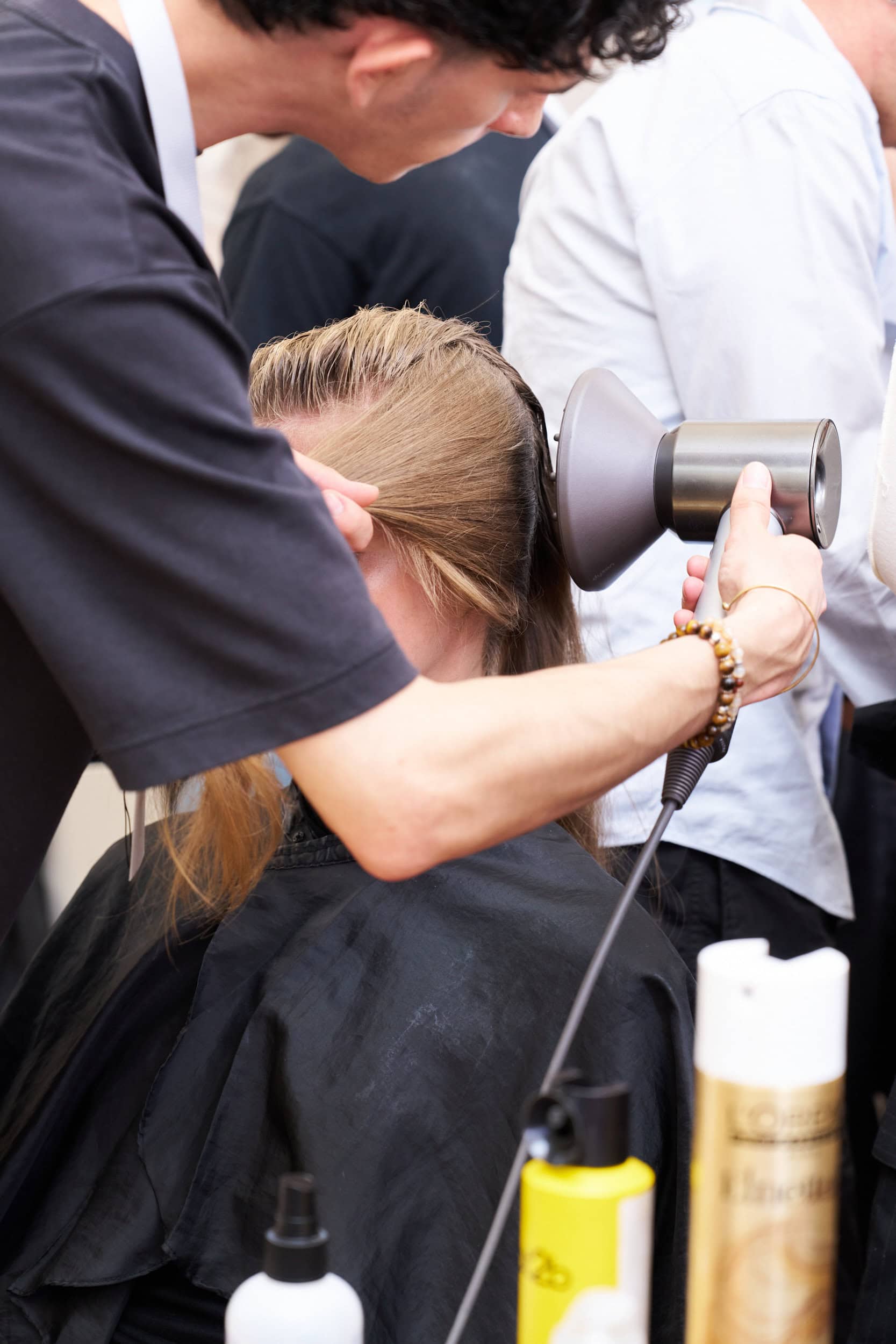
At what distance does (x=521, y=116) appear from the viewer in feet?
2.97

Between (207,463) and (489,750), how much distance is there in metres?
0.22

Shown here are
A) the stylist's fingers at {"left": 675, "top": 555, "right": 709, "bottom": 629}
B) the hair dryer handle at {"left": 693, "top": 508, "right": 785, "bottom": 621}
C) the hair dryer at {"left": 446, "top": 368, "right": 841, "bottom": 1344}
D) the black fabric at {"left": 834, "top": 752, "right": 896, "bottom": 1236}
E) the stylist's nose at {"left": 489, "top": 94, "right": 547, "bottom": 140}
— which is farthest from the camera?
the black fabric at {"left": 834, "top": 752, "right": 896, "bottom": 1236}

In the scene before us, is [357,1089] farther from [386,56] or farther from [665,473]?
[386,56]

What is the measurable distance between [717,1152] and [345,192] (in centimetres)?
186

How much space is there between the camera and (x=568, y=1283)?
627 mm

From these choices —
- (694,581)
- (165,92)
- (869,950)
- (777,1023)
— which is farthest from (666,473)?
(869,950)

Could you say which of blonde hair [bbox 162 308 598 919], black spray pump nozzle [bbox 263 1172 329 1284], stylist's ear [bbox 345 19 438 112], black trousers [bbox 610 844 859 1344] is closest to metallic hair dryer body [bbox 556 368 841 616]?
blonde hair [bbox 162 308 598 919]

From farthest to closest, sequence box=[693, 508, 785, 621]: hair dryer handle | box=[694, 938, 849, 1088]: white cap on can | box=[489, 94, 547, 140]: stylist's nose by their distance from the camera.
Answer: box=[693, 508, 785, 621]: hair dryer handle < box=[489, 94, 547, 140]: stylist's nose < box=[694, 938, 849, 1088]: white cap on can

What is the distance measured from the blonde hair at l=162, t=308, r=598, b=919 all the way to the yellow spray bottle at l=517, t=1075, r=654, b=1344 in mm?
692

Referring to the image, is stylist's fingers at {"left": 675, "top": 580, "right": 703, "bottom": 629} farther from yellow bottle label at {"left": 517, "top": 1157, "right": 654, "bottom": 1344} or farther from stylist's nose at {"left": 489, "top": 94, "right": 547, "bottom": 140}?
yellow bottle label at {"left": 517, "top": 1157, "right": 654, "bottom": 1344}

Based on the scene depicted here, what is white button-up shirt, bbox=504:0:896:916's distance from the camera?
154cm

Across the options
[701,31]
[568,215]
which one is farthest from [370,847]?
[701,31]

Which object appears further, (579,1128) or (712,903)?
(712,903)

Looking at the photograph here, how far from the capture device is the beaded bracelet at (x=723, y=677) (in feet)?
2.99
